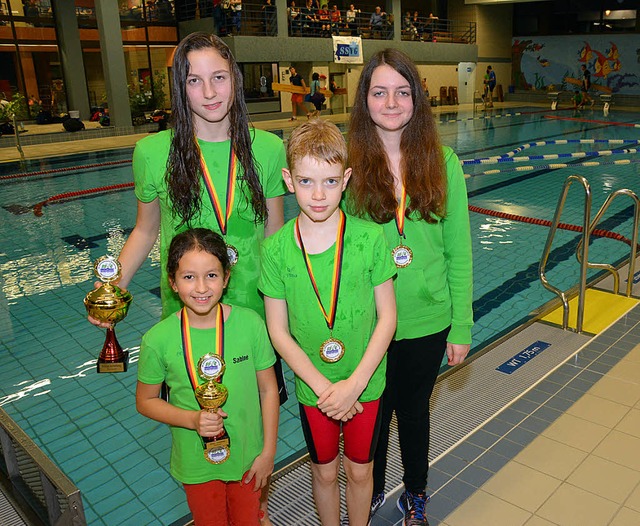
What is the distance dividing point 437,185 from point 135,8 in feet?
63.2

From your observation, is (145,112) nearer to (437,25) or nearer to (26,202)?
(26,202)

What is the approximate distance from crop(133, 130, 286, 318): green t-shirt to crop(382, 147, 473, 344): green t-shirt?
0.38 meters

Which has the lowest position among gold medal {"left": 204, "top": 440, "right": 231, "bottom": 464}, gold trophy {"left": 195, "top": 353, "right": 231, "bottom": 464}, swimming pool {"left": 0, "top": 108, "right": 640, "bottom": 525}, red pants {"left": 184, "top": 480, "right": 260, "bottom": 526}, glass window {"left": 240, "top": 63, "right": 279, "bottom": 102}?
swimming pool {"left": 0, "top": 108, "right": 640, "bottom": 525}

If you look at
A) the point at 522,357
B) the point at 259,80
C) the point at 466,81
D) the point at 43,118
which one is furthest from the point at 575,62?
the point at 522,357

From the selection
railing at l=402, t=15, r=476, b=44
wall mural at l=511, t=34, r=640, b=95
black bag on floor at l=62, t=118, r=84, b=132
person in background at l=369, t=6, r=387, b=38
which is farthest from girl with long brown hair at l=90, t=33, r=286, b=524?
wall mural at l=511, t=34, r=640, b=95

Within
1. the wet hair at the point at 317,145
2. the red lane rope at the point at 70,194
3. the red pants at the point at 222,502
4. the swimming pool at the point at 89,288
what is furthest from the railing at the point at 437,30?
the red pants at the point at 222,502

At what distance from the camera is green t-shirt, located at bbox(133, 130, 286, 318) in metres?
1.61

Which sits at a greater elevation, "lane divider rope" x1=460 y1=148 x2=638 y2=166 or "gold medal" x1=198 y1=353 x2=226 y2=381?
"gold medal" x1=198 y1=353 x2=226 y2=381

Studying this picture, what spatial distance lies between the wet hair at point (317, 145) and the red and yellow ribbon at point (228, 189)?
18 centimetres

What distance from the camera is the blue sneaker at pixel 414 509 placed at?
6.36ft

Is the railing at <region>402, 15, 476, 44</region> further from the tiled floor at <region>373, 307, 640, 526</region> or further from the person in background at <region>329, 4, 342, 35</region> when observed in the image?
the tiled floor at <region>373, 307, 640, 526</region>

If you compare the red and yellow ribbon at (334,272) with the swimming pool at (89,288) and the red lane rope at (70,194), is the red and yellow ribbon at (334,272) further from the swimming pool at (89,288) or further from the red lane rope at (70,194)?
the red lane rope at (70,194)

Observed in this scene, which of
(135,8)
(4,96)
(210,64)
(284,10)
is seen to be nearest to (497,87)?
(284,10)

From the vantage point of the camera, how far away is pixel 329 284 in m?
1.54
